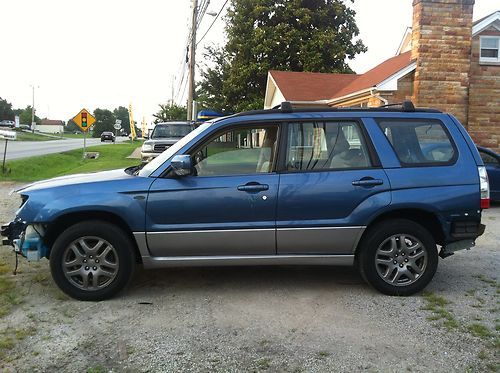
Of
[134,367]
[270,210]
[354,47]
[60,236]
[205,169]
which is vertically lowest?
[134,367]

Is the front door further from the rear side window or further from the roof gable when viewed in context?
the roof gable

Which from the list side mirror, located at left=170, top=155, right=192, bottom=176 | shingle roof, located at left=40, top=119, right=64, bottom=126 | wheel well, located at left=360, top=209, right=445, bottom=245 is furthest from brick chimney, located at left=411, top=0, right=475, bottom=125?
shingle roof, located at left=40, top=119, right=64, bottom=126

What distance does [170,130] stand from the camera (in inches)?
720

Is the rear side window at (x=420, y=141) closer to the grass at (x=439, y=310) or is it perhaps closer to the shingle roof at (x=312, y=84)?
the grass at (x=439, y=310)

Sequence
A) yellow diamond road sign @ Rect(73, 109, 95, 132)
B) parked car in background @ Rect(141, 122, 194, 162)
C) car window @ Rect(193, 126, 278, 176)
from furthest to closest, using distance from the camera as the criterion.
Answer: yellow diamond road sign @ Rect(73, 109, 95, 132) < parked car in background @ Rect(141, 122, 194, 162) < car window @ Rect(193, 126, 278, 176)

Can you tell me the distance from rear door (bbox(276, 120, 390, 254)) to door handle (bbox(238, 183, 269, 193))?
6.7 inches

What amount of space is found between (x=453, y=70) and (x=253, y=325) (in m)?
13.8

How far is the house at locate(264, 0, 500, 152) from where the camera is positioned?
14.9 m

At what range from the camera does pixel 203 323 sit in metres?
4.05

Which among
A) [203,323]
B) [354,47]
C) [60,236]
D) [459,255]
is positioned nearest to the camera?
[203,323]

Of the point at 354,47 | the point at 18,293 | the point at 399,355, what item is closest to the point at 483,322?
the point at 399,355

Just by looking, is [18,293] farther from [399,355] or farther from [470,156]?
[470,156]

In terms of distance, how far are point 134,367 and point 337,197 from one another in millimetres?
2360

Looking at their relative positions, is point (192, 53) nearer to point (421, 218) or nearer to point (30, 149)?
point (30, 149)
